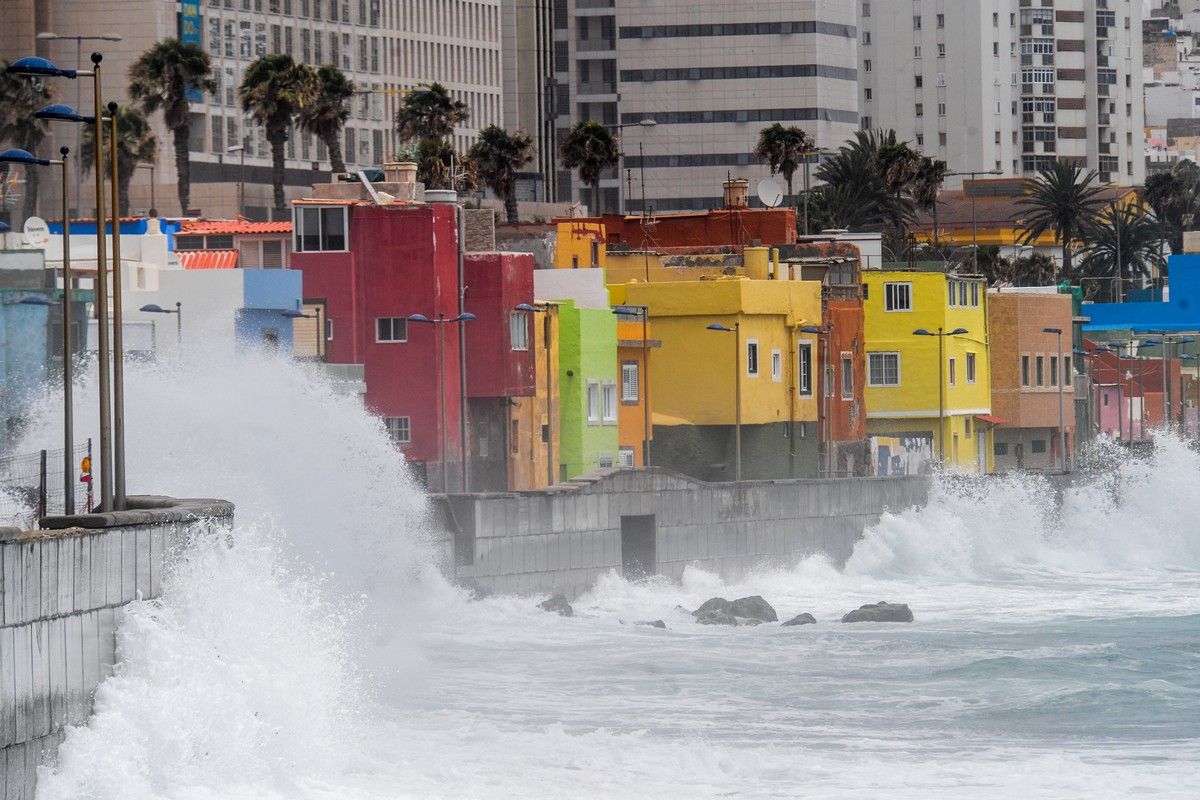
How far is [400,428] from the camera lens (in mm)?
58031

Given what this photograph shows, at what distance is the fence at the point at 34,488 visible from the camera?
2992 cm

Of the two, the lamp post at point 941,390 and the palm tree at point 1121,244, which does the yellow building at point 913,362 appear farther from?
the palm tree at point 1121,244

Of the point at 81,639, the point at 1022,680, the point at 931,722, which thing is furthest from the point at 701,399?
the point at 81,639

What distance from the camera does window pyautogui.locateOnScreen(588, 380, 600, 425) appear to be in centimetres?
6625

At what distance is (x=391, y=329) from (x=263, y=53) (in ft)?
189

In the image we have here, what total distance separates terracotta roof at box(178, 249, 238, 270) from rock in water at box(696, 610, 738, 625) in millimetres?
16033

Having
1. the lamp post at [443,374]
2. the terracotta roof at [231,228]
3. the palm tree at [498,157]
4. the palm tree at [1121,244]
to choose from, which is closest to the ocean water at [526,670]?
the lamp post at [443,374]

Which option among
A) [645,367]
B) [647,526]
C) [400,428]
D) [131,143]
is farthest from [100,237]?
[131,143]

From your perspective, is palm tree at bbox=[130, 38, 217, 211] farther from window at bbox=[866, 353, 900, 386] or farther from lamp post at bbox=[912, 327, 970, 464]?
lamp post at bbox=[912, 327, 970, 464]

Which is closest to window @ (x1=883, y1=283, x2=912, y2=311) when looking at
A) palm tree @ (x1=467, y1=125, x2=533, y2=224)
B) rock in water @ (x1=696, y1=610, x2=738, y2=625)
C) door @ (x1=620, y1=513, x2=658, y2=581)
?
palm tree @ (x1=467, y1=125, x2=533, y2=224)

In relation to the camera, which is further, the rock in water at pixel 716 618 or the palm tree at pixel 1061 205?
the palm tree at pixel 1061 205

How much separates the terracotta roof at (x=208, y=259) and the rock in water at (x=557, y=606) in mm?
14139

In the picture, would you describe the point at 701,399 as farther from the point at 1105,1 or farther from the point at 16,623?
the point at 1105,1

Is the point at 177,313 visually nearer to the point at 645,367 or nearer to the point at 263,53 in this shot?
the point at 645,367
